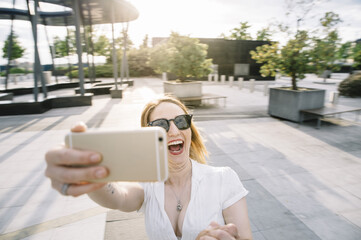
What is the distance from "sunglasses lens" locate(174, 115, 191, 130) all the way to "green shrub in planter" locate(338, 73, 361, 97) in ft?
58.7

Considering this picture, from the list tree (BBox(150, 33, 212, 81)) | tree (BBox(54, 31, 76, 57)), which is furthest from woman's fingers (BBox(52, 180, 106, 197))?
tree (BBox(54, 31, 76, 57))

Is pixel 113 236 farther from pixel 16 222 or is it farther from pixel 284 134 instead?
pixel 284 134

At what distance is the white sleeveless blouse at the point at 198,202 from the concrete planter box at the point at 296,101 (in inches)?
295

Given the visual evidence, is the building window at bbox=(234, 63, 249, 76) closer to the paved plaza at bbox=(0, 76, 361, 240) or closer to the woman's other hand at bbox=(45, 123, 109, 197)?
the paved plaza at bbox=(0, 76, 361, 240)

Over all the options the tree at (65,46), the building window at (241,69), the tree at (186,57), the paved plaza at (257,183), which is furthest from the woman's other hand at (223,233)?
the building window at (241,69)

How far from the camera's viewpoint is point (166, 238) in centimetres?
143

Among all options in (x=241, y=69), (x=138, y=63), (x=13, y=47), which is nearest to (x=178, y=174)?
(x=13, y=47)

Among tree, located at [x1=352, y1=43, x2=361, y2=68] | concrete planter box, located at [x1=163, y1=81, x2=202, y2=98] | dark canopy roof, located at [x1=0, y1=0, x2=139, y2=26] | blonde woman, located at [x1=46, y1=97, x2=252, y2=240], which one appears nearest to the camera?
blonde woman, located at [x1=46, y1=97, x2=252, y2=240]

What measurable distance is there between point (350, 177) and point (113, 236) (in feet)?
14.9

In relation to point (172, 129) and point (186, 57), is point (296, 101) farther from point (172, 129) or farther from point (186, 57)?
point (172, 129)

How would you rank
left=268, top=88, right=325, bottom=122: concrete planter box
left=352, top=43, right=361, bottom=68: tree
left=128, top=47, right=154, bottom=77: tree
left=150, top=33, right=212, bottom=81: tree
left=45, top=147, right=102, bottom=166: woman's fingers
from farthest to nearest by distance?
left=128, top=47, right=154, bottom=77: tree, left=150, top=33, right=212, bottom=81: tree, left=352, top=43, right=361, bottom=68: tree, left=268, top=88, right=325, bottom=122: concrete planter box, left=45, top=147, right=102, bottom=166: woman's fingers

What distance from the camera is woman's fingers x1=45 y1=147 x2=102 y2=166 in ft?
2.49

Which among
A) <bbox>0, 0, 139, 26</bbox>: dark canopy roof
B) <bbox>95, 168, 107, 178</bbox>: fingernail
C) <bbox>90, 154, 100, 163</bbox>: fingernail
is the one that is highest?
<bbox>0, 0, 139, 26</bbox>: dark canopy roof

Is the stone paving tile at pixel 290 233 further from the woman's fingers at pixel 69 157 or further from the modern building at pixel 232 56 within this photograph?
the modern building at pixel 232 56
